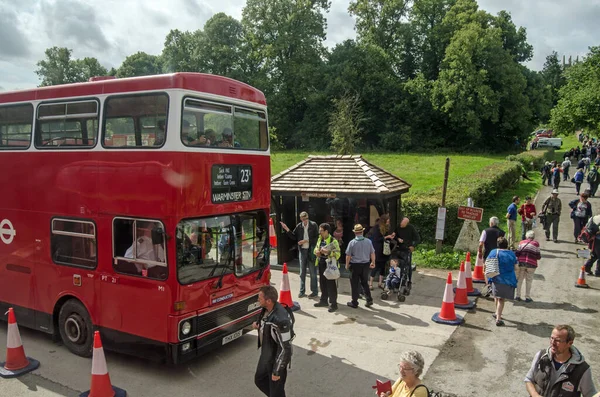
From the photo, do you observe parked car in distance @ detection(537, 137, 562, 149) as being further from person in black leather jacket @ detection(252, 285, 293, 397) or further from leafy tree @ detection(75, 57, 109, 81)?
leafy tree @ detection(75, 57, 109, 81)

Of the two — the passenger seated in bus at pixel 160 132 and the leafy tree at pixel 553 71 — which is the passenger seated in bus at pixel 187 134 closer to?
the passenger seated in bus at pixel 160 132

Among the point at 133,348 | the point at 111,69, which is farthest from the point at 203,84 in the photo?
the point at 111,69

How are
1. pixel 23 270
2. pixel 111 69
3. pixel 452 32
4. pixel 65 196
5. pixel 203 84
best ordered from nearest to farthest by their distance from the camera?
pixel 203 84 → pixel 65 196 → pixel 23 270 → pixel 452 32 → pixel 111 69

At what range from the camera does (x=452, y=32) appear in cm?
4722

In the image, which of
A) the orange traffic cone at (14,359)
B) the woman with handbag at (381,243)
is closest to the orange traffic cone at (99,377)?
the orange traffic cone at (14,359)

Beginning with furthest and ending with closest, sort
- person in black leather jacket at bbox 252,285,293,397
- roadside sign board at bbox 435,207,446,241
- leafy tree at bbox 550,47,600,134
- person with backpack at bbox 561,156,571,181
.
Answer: person with backpack at bbox 561,156,571,181
leafy tree at bbox 550,47,600,134
roadside sign board at bbox 435,207,446,241
person in black leather jacket at bbox 252,285,293,397

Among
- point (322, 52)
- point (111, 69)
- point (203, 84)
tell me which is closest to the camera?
point (203, 84)

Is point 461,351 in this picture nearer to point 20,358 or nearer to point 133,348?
point 133,348

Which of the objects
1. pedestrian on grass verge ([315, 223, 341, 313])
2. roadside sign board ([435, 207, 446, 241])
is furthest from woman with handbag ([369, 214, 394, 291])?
roadside sign board ([435, 207, 446, 241])

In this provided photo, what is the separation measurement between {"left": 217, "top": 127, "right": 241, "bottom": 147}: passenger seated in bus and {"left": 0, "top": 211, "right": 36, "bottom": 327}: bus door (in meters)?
3.93

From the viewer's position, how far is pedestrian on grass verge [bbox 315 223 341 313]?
10242 millimetres

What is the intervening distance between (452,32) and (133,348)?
47.4 meters

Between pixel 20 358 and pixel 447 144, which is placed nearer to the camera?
pixel 20 358

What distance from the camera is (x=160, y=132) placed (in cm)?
684
